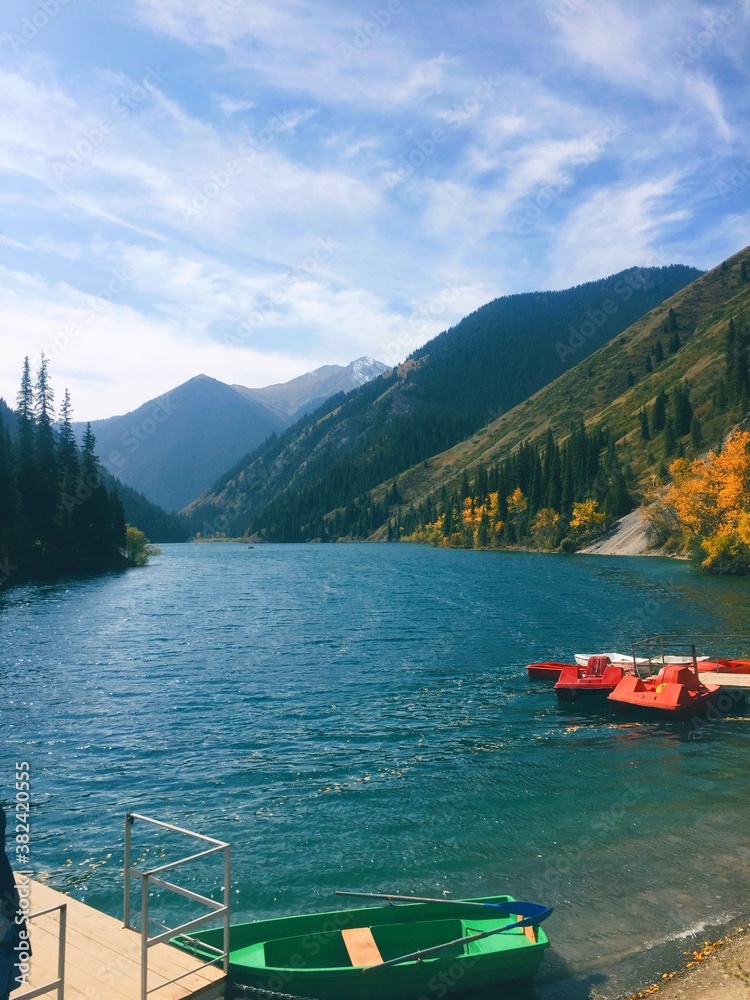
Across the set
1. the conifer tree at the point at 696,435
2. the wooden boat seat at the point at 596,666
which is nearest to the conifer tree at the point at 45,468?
the wooden boat seat at the point at 596,666

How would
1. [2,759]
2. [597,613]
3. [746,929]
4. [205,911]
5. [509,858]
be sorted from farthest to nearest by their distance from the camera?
[597,613], [2,759], [509,858], [205,911], [746,929]

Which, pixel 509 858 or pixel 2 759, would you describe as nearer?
pixel 509 858

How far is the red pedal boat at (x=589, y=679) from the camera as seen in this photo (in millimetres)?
35688

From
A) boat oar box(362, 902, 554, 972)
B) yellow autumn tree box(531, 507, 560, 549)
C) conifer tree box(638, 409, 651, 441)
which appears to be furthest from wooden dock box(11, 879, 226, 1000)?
conifer tree box(638, 409, 651, 441)

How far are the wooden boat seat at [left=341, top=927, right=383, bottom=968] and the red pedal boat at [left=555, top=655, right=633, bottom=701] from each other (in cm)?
2408

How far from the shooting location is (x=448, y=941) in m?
14.0

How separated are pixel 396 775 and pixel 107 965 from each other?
50.5 ft

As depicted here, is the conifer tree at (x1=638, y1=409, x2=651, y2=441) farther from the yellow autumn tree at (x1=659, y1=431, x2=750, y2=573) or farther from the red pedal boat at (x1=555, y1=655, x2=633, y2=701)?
the red pedal boat at (x1=555, y1=655, x2=633, y2=701)

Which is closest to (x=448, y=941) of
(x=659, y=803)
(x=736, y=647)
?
(x=659, y=803)

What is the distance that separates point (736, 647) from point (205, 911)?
41680mm

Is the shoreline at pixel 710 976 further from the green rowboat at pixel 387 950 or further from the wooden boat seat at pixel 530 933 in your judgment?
the green rowboat at pixel 387 950

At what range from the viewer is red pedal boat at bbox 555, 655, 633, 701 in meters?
35.7

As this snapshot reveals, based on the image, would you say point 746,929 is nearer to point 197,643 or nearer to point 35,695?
point 35,695

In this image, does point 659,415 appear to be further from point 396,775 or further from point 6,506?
point 396,775
